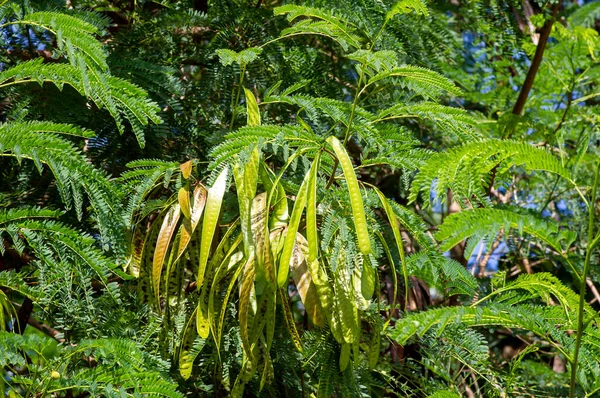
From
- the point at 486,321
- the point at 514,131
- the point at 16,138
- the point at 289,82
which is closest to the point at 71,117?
the point at 16,138

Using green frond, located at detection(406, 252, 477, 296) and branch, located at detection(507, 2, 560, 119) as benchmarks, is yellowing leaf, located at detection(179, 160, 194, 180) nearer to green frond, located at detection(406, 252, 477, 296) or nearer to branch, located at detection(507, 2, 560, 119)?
green frond, located at detection(406, 252, 477, 296)

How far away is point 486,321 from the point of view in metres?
2.05

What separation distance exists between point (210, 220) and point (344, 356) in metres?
0.47

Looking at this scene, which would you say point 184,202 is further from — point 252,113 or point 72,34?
point 72,34

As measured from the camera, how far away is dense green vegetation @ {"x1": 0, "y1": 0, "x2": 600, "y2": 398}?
200 centimetres

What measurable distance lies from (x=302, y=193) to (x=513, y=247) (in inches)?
80.7

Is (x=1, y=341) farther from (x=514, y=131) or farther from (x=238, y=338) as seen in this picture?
(x=514, y=131)

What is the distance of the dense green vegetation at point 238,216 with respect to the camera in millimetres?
2002

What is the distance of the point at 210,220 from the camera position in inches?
80.0

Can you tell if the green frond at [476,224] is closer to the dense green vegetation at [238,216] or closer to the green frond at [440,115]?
the dense green vegetation at [238,216]

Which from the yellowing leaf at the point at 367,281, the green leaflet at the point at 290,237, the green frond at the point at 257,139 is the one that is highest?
the green frond at the point at 257,139

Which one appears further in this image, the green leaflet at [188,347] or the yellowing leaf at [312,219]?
the green leaflet at [188,347]

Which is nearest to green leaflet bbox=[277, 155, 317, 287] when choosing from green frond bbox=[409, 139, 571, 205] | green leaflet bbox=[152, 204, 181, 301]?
green frond bbox=[409, 139, 571, 205]

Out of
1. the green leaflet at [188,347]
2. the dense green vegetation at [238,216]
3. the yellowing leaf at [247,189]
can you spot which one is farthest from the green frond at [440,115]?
the green leaflet at [188,347]
